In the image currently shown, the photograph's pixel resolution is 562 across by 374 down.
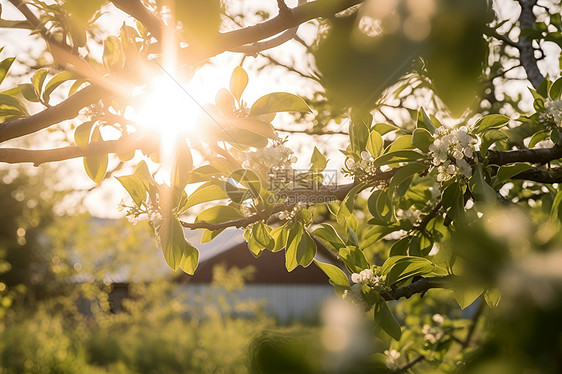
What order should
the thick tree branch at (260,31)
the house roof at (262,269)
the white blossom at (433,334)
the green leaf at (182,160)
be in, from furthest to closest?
Result: the house roof at (262,269)
the white blossom at (433,334)
the green leaf at (182,160)
the thick tree branch at (260,31)

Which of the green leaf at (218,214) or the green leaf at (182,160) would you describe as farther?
the green leaf at (218,214)

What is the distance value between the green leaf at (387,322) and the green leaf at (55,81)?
94 centimetres

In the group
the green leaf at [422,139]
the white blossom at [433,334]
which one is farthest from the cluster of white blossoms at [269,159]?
the white blossom at [433,334]

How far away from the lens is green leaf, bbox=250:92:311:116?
3.84ft

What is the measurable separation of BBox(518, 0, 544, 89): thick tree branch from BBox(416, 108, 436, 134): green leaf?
594 mm

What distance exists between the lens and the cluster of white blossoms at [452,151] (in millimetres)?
1269

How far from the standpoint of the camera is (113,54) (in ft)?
4.01

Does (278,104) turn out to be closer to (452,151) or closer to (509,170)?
(452,151)

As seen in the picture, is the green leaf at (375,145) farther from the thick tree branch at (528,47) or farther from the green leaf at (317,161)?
the thick tree branch at (528,47)

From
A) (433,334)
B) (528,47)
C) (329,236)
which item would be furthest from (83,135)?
(433,334)

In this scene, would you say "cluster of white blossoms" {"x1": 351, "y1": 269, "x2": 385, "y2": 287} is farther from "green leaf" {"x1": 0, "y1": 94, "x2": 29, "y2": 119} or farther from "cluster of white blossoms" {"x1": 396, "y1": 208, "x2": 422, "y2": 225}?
"green leaf" {"x1": 0, "y1": 94, "x2": 29, "y2": 119}

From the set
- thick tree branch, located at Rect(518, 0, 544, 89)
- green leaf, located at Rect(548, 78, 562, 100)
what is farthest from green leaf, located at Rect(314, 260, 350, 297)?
thick tree branch, located at Rect(518, 0, 544, 89)

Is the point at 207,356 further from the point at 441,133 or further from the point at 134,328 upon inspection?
the point at 441,133

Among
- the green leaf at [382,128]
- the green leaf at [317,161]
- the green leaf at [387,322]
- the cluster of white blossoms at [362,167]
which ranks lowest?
the green leaf at [387,322]
